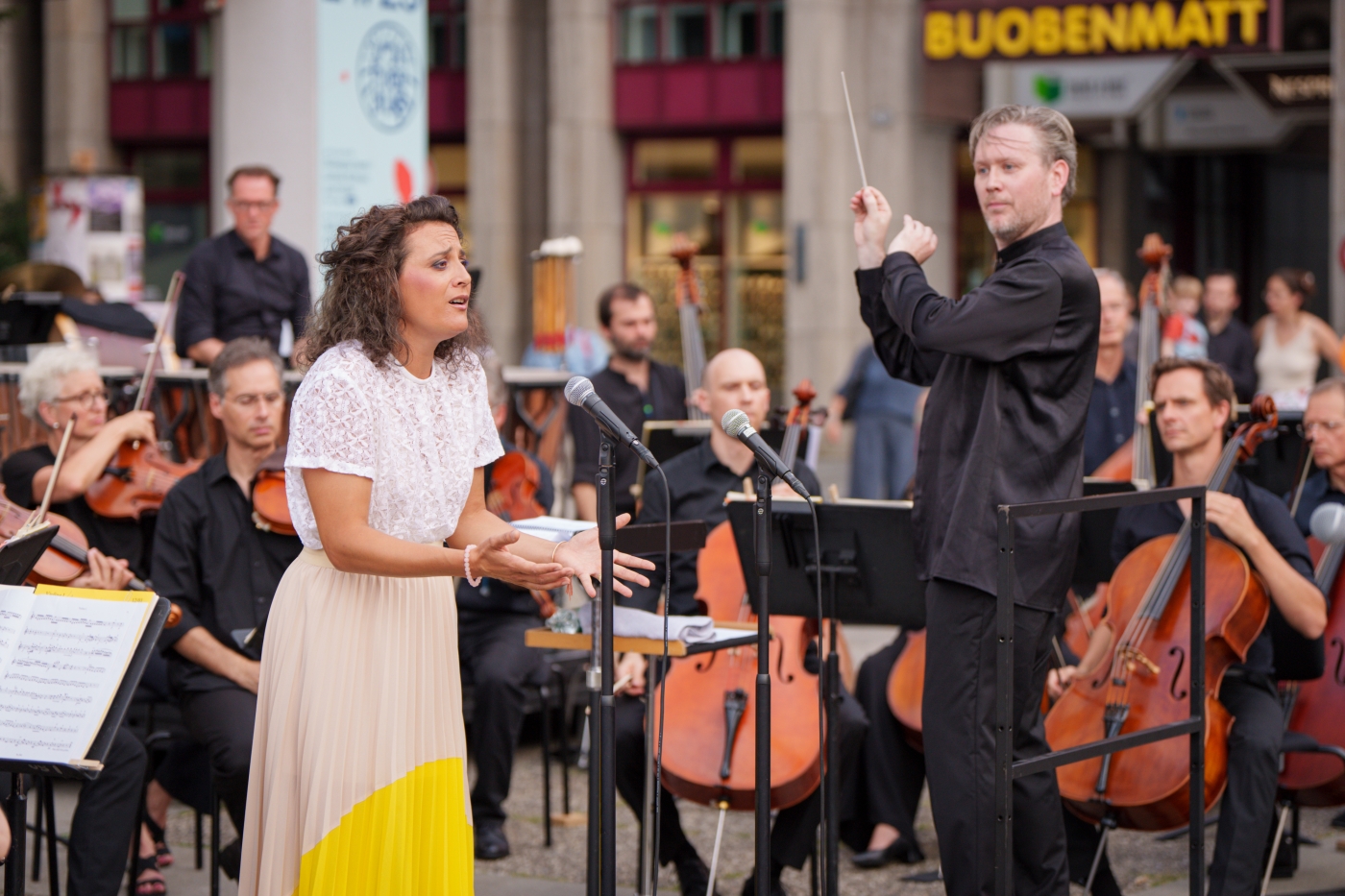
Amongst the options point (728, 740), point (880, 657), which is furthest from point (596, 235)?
point (728, 740)

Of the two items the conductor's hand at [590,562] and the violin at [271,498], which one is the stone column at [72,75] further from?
the conductor's hand at [590,562]

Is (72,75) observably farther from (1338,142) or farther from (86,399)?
(86,399)

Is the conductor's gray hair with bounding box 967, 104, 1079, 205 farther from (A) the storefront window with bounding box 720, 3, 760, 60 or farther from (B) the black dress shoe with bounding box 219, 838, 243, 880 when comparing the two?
(A) the storefront window with bounding box 720, 3, 760, 60

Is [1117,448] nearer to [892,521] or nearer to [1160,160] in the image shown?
[892,521]

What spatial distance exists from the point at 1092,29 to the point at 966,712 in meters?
11.9

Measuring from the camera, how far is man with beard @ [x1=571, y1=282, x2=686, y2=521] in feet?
22.5

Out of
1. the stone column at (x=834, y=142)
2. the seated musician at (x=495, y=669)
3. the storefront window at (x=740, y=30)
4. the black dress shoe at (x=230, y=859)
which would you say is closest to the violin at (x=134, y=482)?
the seated musician at (x=495, y=669)

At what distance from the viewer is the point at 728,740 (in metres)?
4.25

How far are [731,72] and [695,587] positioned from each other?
38.5ft

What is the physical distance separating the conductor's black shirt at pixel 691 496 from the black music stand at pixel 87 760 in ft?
6.67

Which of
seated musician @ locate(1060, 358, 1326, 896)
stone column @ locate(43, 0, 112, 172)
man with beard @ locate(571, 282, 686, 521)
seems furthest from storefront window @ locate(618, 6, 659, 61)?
seated musician @ locate(1060, 358, 1326, 896)

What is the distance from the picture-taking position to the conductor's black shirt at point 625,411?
667cm

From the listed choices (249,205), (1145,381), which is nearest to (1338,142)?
(1145,381)

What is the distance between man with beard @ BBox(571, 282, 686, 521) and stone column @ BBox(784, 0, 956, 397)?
787 centimetres
